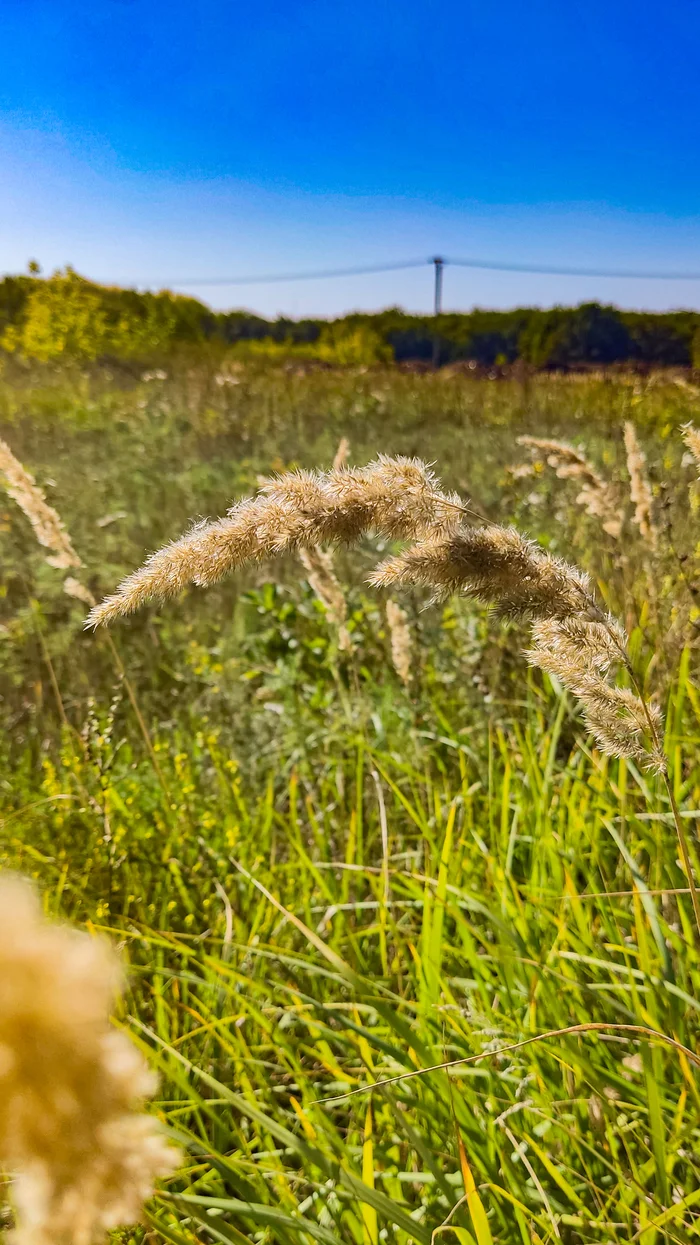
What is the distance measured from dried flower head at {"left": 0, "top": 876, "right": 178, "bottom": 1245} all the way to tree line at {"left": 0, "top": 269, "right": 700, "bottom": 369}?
20.9 m

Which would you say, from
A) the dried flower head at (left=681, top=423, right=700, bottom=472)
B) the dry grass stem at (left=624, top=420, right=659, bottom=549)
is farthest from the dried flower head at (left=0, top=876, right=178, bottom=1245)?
the dry grass stem at (left=624, top=420, right=659, bottom=549)

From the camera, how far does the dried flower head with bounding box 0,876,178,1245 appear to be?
0.26 m

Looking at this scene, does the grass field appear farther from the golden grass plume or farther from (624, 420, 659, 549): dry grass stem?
the golden grass plume

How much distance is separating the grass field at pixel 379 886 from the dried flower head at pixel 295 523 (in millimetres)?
565

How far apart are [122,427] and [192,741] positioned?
7067 mm

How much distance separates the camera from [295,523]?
0.75 m

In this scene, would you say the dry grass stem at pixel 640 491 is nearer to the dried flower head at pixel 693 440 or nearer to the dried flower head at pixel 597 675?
the dried flower head at pixel 693 440

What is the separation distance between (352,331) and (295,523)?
41669mm

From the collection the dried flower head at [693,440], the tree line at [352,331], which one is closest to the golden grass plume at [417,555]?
the dried flower head at [693,440]

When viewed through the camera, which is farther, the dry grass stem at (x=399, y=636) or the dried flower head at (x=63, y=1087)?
the dry grass stem at (x=399, y=636)

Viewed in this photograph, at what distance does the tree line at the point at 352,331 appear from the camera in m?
19.6

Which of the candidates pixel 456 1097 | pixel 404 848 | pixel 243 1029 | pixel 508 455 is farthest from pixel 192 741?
pixel 508 455

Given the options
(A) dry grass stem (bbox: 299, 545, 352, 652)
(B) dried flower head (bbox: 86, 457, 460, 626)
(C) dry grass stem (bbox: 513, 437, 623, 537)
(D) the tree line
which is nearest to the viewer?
(B) dried flower head (bbox: 86, 457, 460, 626)

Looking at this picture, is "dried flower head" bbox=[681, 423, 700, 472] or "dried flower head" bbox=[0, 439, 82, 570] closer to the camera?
"dried flower head" bbox=[681, 423, 700, 472]
